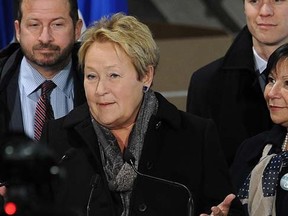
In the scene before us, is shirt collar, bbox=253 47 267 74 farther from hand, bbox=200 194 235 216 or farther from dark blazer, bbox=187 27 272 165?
hand, bbox=200 194 235 216

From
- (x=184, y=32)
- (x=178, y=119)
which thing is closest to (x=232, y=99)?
(x=178, y=119)

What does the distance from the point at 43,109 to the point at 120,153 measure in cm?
67

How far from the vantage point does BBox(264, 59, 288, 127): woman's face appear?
221 centimetres

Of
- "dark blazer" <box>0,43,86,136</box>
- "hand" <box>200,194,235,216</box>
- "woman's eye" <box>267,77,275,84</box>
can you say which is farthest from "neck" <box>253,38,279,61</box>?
"hand" <box>200,194,235,216</box>

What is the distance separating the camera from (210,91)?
111 inches

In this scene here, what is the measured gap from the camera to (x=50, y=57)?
98.3 inches

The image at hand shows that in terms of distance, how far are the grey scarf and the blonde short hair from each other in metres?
0.11

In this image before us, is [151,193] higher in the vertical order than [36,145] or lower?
lower

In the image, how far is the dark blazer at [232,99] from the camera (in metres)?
2.78

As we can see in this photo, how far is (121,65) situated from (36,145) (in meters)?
→ 1.22

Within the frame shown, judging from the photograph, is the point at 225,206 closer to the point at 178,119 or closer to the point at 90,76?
the point at 178,119

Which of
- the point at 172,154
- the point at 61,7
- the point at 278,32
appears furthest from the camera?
the point at 278,32

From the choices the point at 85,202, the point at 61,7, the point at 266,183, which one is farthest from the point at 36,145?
the point at 61,7

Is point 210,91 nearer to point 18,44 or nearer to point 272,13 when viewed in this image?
point 272,13
